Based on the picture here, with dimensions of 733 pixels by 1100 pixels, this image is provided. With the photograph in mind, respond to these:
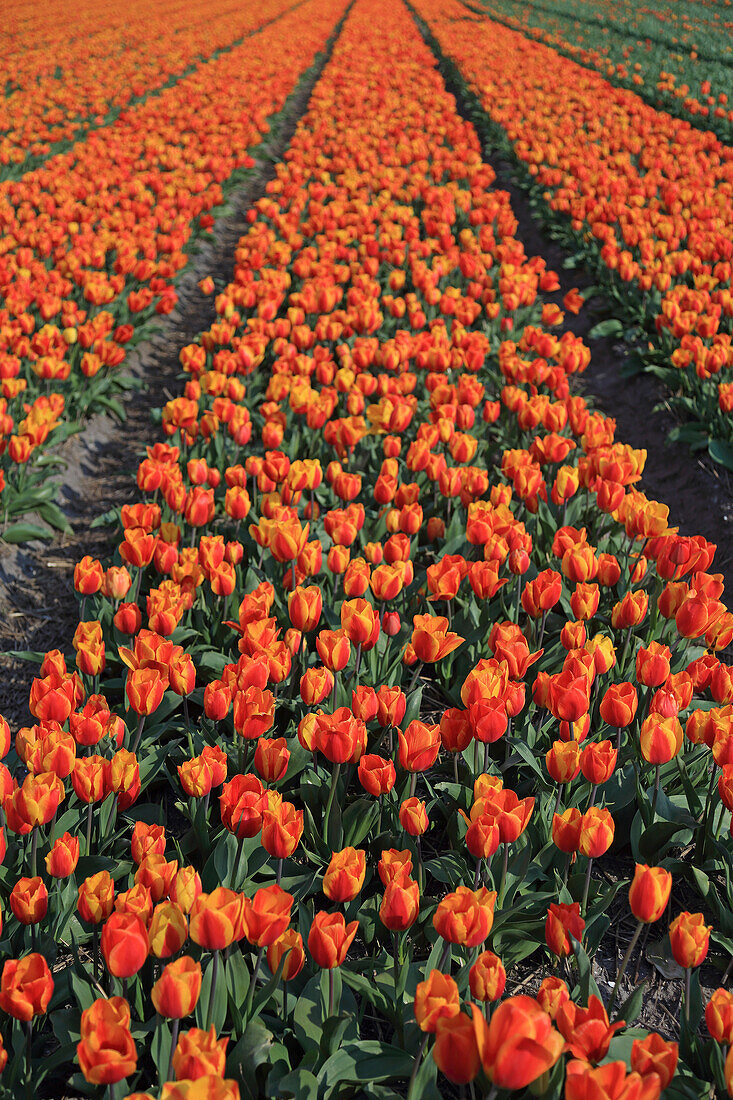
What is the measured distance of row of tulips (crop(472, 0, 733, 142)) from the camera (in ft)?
48.3

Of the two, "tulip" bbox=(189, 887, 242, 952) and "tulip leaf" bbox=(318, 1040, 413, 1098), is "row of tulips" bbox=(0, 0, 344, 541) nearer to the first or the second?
"tulip" bbox=(189, 887, 242, 952)

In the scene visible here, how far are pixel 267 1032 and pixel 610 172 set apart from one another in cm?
1063

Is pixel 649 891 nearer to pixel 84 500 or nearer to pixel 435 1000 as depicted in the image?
pixel 435 1000

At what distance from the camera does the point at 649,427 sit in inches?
239

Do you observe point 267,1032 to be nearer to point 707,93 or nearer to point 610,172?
point 610,172

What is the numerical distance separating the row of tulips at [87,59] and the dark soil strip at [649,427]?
23.2 ft

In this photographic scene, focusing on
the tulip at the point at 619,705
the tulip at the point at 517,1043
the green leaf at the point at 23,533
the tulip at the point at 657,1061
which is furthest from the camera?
the green leaf at the point at 23,533

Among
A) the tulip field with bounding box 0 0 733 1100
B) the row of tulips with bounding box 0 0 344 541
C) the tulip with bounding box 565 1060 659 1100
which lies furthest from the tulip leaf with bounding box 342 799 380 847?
the row of tulips with bounding box 0 0 344 541

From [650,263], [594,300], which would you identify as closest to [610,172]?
[594,300]

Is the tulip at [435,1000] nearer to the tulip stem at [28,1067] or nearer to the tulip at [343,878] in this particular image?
the tulip at [343,878]

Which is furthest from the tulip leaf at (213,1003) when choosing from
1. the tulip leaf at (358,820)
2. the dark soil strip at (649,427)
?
the dark soil strip at (649,427)

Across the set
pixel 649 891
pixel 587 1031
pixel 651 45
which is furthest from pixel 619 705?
pixel 651 45

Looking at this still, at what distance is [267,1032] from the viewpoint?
70.1 inches

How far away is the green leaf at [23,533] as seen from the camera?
4375 millimetres
